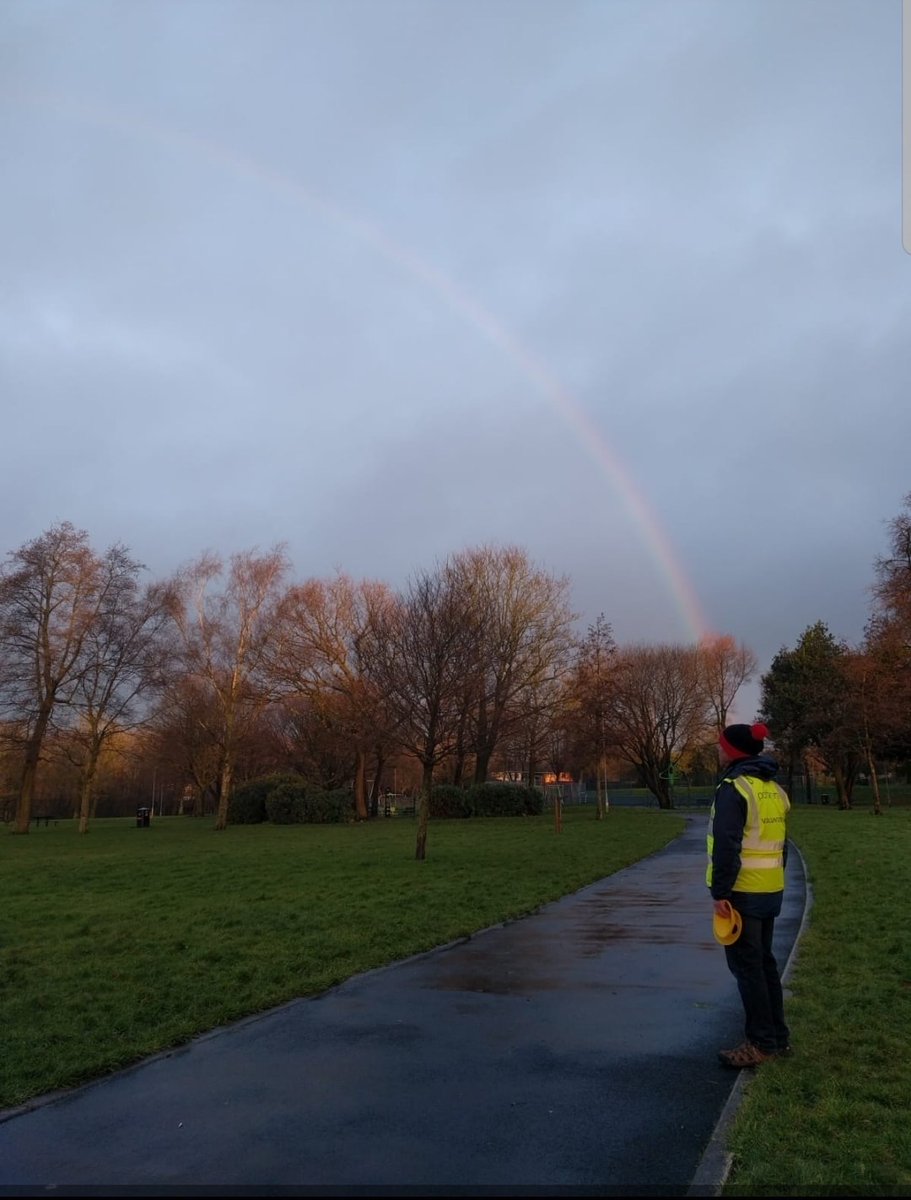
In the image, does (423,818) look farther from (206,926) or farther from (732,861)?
(732,861)

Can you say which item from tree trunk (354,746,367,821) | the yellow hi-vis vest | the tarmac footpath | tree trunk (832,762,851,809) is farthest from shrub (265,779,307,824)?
the yellow hi-vis vest

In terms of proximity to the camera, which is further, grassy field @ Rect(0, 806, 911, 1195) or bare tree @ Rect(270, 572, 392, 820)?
bare tree @ Rect(270, 572, 392, 820)

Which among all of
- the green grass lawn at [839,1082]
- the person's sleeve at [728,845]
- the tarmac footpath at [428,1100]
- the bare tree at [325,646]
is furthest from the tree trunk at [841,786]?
the person's sleeve at [728,845]

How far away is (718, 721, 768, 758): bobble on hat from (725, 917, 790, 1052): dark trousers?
0.98 meters

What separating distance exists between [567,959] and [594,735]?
2935 cm

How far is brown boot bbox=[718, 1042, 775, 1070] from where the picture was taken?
16.3ft

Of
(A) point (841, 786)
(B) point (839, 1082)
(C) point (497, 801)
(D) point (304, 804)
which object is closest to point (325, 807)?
(D) point (304, 804)

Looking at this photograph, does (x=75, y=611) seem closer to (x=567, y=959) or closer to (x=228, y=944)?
(x=228, y=944)

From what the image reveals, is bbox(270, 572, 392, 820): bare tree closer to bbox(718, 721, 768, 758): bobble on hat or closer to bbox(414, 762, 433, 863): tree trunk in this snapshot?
bbox(414, 762, 433, 863): tree trunk

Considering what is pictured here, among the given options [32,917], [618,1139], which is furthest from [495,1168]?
[32,917]

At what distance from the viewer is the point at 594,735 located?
1458 inches

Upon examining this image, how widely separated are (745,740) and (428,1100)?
9.13 ft

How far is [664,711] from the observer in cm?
5222

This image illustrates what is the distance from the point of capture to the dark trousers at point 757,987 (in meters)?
5.14
